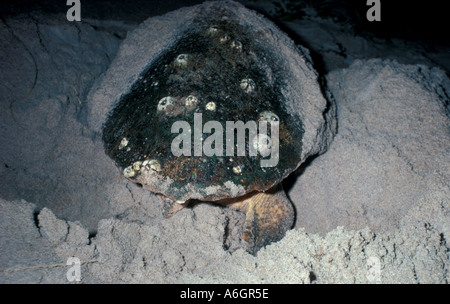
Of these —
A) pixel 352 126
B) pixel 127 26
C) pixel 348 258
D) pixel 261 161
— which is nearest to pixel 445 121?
pixel 352 126

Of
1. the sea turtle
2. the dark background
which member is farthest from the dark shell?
the dark background

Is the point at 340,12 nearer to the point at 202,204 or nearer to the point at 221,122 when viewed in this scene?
the point at 221,122

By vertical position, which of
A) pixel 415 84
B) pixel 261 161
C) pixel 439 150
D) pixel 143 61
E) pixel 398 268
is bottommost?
pixel 398 268

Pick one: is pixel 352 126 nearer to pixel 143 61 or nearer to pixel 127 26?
pixel 143 61

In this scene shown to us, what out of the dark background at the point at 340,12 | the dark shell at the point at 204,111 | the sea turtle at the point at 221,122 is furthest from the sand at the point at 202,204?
the dark background at the point at 340,12

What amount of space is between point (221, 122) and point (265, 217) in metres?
0.68

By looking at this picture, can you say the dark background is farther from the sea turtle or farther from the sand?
the sea turtle

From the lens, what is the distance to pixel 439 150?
1.54 m

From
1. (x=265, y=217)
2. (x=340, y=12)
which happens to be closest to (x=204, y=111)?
(x=265, y=217)

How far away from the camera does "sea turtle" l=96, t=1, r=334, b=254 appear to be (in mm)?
1163

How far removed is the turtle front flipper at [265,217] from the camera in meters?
1.48

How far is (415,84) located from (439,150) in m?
0.63

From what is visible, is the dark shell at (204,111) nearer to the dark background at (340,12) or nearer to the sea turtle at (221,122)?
the sea turtle at (221,122)

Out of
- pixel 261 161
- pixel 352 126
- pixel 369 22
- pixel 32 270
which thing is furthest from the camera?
pixel 369 22
